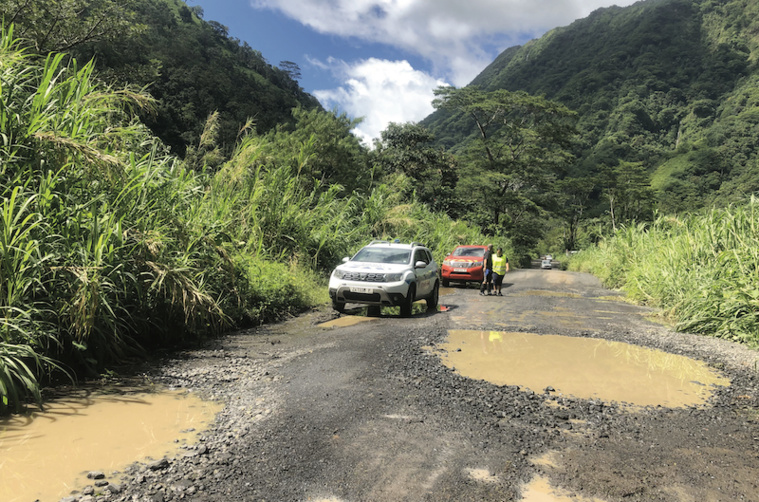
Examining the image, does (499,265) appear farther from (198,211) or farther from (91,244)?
(91,244)

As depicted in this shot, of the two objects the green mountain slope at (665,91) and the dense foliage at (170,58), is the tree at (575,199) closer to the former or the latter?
the green mountain slope at (665,91)

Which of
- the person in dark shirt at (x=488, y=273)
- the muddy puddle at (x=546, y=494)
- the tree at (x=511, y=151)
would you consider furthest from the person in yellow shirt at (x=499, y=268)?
the tree at (x=511, y=151)

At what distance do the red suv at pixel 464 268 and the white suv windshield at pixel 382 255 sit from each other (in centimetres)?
679

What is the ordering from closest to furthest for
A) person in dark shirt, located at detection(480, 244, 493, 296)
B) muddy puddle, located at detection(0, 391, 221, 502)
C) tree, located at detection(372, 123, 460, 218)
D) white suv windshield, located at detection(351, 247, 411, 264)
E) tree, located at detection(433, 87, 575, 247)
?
muddy puddle, located at detection(0, 391, 221, 502)
white suv windshield, located at detection(351, 247, 411, 264)
person in dark shirt, located at detection(480, 244, 493, 296)
tree, located at detection(372, 123, 460, 218)
tree, located at detection(433, 87, 575, 247)

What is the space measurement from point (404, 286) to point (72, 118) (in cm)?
622

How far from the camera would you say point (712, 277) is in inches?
361

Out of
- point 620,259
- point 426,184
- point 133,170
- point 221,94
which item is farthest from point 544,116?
point 133,170

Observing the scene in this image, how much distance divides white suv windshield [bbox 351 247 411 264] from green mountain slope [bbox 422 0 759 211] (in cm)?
3942

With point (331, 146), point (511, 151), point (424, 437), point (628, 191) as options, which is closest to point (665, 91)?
point (628, 191)

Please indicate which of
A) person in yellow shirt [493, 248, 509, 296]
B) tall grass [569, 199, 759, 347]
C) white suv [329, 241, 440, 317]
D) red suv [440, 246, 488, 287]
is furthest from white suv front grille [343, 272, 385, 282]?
red suv [440, 246, 488, 287]

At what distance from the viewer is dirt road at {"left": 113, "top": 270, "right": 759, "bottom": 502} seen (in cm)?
288

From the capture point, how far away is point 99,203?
18.3 ft

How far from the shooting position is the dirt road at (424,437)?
2879 mm

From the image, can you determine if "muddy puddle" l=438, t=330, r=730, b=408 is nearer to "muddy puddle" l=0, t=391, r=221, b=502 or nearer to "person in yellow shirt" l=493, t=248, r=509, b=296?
"muddy puddle" l=0, t=391, r=221, b=502
